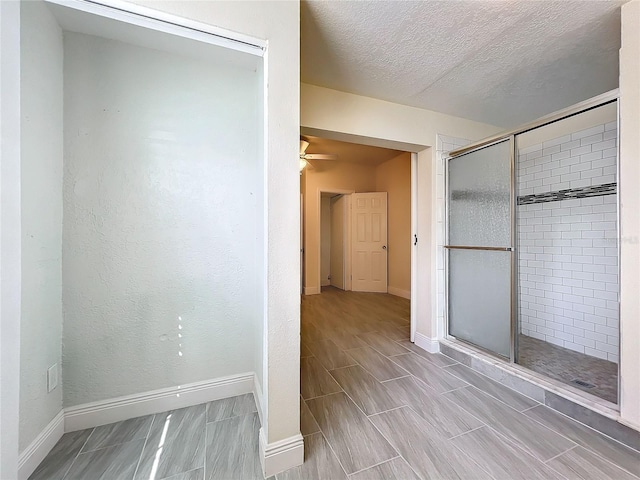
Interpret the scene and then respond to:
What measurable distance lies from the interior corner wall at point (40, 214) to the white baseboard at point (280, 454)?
1084 mm

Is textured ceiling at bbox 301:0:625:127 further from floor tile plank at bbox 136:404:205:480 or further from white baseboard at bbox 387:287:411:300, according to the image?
white baseboard at bbox 387:287:411:300

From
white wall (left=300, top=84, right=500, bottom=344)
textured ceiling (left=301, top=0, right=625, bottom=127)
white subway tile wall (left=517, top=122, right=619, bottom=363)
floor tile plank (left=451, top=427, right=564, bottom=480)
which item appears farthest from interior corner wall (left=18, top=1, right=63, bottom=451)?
white subway tile wall (left=517, top=122, right=619, bottom=363)

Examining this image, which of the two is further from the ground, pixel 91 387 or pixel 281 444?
pixel 91 387

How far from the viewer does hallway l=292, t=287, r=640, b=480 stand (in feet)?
3.78

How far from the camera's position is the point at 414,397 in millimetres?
1712

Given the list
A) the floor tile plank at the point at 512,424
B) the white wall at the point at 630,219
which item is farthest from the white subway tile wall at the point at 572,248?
the floor tile plank at the point at 512,424

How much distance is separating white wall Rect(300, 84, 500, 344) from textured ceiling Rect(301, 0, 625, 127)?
11 centimetres

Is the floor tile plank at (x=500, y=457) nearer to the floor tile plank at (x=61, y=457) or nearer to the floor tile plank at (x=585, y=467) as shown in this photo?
the floor tile plank at (x=585, y=467)

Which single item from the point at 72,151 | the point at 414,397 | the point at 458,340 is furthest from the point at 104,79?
the point at 458,340

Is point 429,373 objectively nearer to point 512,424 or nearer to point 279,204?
point 512,424

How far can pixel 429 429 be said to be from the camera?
1406 millimetres

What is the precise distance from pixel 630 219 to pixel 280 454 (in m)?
2.12

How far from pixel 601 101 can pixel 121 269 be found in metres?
3.01

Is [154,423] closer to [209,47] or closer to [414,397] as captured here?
[414,397]
